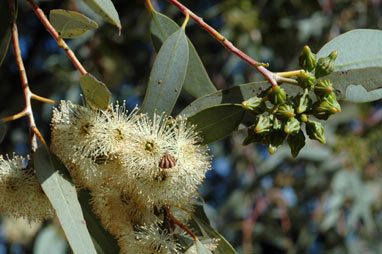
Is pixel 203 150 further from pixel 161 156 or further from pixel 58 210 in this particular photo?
pixel 58 210

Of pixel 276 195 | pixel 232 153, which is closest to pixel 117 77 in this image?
pixel 232 153

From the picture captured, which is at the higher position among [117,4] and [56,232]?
[117,4]

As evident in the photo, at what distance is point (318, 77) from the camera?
4.09 feet

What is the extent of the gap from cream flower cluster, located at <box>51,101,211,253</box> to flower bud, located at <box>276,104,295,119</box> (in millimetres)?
220

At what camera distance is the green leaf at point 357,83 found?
52.2 inches

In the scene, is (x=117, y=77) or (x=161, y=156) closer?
(x=161, y=156)

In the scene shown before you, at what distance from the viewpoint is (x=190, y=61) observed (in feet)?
5.08

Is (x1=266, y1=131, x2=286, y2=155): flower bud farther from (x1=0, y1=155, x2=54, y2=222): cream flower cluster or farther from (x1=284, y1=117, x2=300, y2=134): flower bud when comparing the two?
(x1=0, y1=155, x2=54, y2=222): cream flower cluster

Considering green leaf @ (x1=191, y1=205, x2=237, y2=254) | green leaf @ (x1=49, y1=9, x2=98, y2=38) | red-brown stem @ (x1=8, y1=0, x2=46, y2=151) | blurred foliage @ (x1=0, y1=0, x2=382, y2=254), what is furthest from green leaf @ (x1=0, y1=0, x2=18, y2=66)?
blurred foliage @ (x1=0, y1=0, x2=382, y2=254)

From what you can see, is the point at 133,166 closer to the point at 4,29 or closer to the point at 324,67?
the point at 324,67

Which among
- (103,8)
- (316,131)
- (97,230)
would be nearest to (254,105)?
(316,131)

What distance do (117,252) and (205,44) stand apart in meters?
2.93

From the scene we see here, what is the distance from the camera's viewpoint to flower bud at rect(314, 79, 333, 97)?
1212 millimetres

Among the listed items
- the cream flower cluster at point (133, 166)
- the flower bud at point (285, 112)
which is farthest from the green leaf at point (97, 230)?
the flower bud at point (285, 112)
